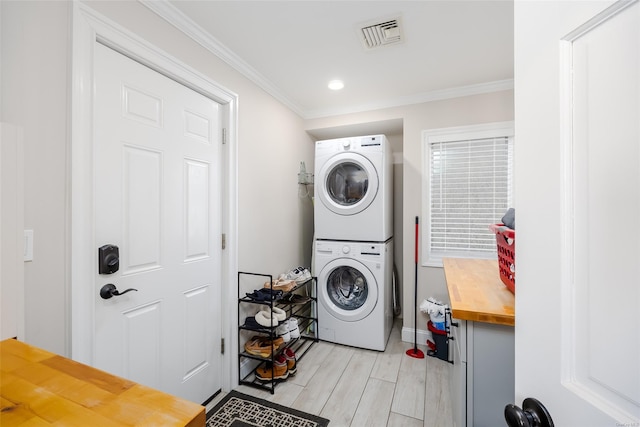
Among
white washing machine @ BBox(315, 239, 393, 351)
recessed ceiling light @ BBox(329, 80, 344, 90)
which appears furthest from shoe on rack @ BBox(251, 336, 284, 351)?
recessed ceiling light @ BBox(329, 80, 344, 90)

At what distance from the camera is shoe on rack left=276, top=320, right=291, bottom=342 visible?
82.4 inches

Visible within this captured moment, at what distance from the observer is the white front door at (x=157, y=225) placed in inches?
50.5

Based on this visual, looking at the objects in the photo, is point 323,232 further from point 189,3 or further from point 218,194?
point 189,3

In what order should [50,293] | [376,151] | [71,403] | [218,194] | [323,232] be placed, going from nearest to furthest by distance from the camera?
[71,403] < [50,293] < [218,194] < [376,151] < [323,232]

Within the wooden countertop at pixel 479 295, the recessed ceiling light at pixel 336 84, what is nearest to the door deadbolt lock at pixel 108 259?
the wooden countertop at pixel 479 295

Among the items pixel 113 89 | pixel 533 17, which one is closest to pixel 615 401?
pixel 533 17

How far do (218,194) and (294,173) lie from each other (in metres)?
1.09

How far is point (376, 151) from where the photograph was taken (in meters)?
2.49

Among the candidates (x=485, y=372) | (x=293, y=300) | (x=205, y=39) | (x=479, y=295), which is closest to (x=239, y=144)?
(x=205, y=39)

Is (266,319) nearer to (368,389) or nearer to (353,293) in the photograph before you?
(368,389)

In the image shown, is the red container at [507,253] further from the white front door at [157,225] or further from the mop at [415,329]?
the white front door at [157,225]

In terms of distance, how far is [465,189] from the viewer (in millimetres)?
2572

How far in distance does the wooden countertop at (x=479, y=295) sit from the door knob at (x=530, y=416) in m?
0.50

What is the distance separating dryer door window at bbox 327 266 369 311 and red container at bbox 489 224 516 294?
1.44 m
